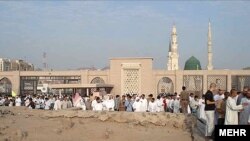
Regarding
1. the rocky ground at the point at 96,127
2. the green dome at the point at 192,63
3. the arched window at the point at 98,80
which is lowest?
the rocky ground at the point at 96,127

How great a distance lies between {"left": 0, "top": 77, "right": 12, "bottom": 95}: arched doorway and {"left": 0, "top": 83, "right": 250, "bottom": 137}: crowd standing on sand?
21496mm

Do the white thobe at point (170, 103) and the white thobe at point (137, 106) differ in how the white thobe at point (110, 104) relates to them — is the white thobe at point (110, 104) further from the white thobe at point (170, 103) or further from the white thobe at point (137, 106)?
the white thobe at point (170, 103)

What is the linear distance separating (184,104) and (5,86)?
125 feet

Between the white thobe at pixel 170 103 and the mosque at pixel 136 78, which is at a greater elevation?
the mosque at pixel 136 78

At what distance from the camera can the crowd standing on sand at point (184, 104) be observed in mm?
10148

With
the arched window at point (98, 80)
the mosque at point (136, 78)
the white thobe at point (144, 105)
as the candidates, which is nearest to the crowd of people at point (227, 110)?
the white thobe at point (144, 105)

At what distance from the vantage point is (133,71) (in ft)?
127

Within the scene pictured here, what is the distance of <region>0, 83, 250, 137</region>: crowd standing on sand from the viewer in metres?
10.1

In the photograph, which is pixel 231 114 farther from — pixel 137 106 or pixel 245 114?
Answer: pixel 137 106

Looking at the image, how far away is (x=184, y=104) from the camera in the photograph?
1614 cm

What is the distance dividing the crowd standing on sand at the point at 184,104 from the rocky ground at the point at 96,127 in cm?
82

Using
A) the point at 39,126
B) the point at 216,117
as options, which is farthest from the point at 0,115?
the point at 216,117

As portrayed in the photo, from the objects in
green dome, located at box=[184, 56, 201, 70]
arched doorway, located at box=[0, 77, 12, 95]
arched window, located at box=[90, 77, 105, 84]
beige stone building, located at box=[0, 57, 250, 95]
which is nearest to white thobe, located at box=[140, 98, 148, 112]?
beige stone building, located at box=[0, 57, 250, 95]

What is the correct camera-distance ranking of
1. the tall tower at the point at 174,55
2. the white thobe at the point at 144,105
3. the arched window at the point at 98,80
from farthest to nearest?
1. the tall tower at the point at 174,55
2. the arched window at the point at 98,80
3. the white thobe at the point at 144,105
